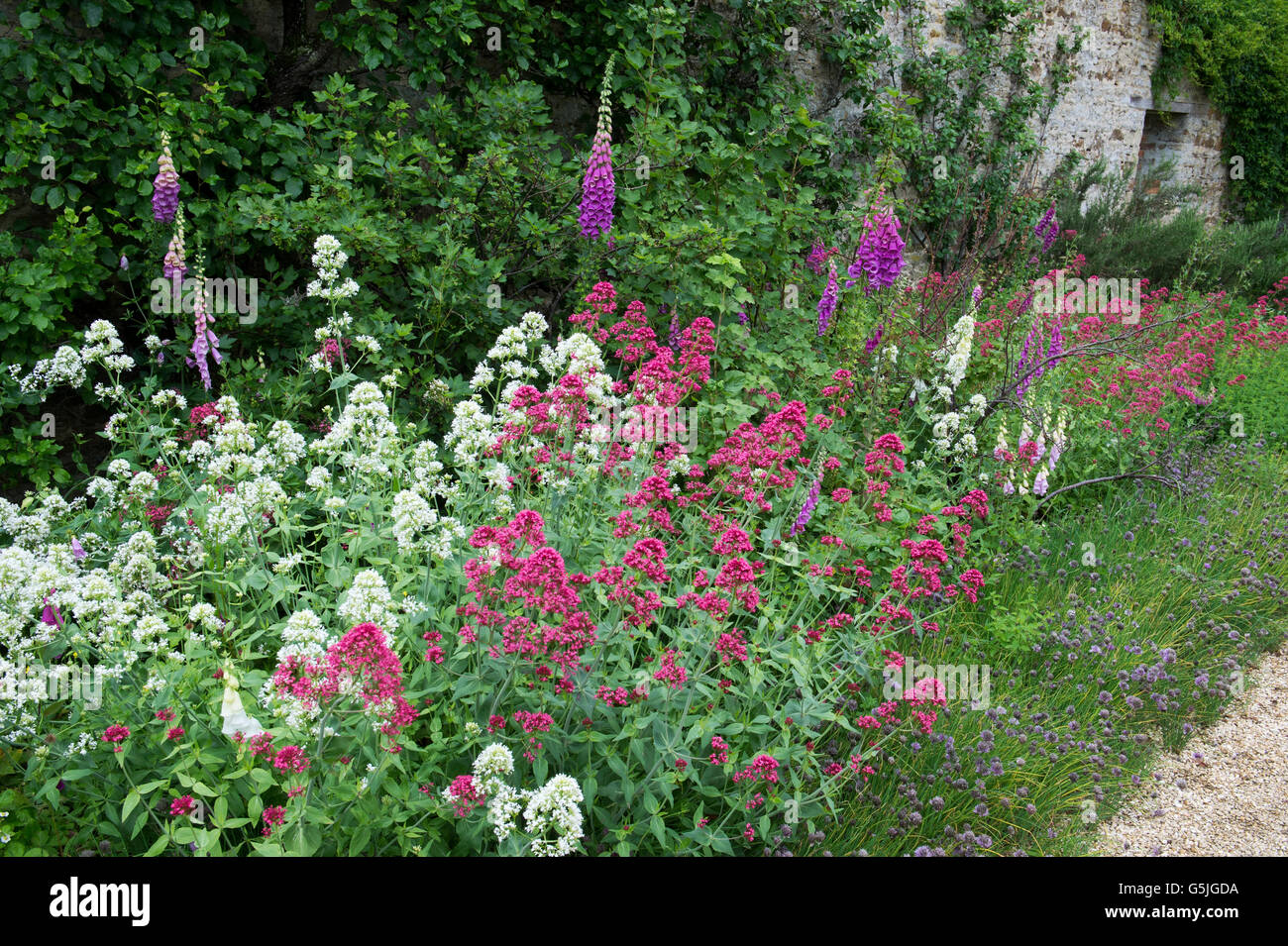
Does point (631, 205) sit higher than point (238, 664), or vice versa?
point (631, 205)

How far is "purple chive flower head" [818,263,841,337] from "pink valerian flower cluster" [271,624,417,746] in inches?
148

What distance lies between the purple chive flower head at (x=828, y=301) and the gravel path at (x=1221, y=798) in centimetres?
284

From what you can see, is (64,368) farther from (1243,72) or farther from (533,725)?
(1243,72)

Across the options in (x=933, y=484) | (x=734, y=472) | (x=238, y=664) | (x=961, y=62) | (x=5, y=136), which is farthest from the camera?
(x=961, y=62)

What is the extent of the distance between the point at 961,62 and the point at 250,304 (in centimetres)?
920

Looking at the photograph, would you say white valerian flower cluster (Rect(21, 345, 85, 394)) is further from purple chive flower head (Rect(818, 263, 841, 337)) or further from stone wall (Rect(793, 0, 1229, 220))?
stone wall (Rect(793, 0, 1229, 220))

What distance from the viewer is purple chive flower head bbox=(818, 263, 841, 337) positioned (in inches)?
201

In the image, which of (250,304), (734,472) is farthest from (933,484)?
(250,304)

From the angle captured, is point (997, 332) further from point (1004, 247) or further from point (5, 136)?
point (5, 136)

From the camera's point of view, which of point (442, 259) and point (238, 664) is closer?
point (238, 664)

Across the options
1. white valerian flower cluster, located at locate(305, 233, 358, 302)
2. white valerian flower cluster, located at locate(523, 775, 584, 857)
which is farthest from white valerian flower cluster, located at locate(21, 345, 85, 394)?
white valerian flower cluster, located at locate(523, 775, 584, 857)

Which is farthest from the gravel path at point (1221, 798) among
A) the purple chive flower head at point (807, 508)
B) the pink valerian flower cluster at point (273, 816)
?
the pink valerian flower cluster at point (273, 816)

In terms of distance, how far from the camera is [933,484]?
4645mm

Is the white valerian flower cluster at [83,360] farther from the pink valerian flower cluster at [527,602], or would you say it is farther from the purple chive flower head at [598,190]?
the purple chive flower head at [598,190]
